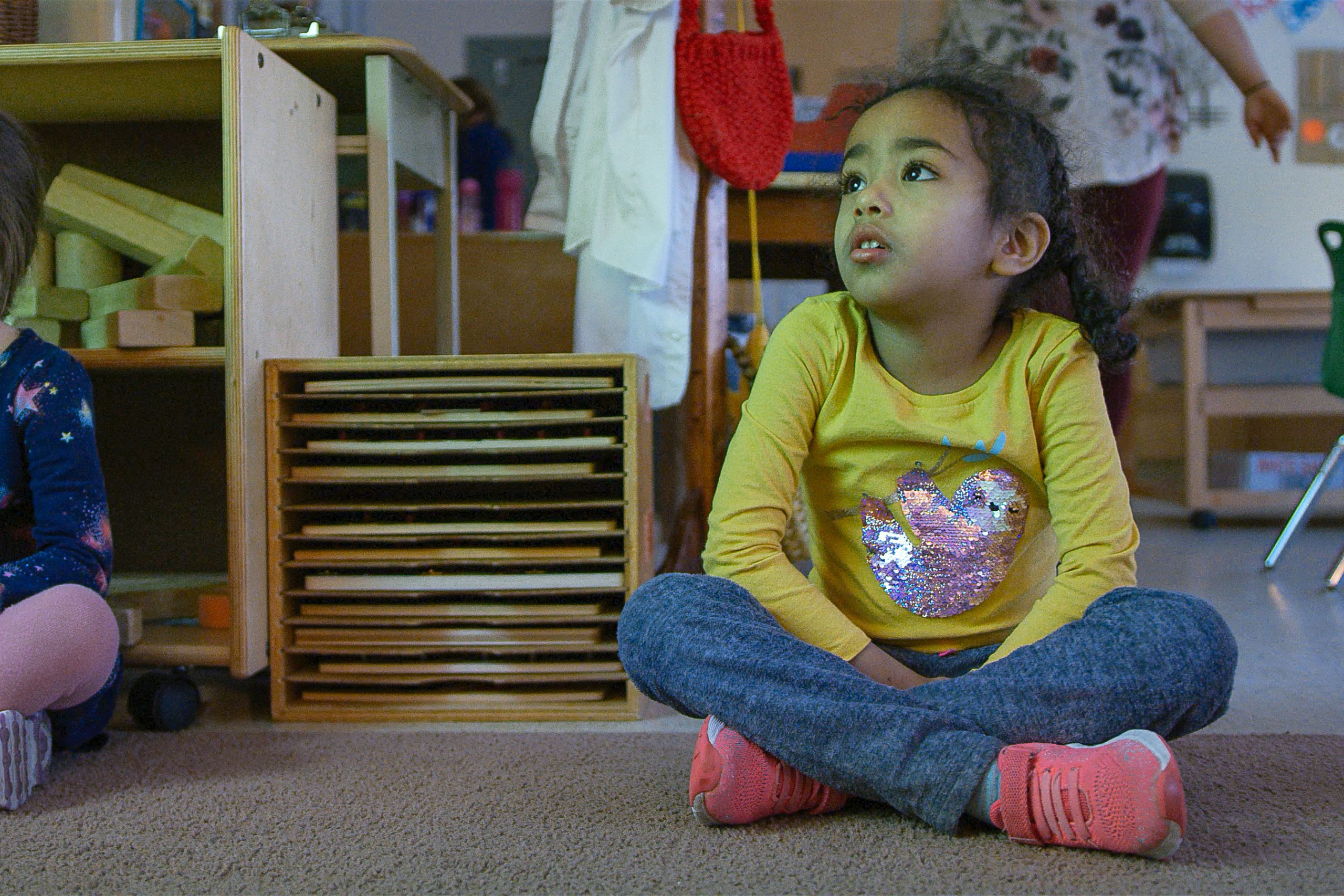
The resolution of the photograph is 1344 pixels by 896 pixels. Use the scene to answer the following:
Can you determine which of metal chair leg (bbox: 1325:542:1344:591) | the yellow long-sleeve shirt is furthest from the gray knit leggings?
metal chair leg (bbox: 1325:542:1344:591)

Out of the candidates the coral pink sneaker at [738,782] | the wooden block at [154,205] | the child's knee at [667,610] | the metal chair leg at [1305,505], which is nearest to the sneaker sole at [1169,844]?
the coral pink sneaker at [738,782]

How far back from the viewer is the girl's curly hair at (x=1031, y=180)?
3.36 ft

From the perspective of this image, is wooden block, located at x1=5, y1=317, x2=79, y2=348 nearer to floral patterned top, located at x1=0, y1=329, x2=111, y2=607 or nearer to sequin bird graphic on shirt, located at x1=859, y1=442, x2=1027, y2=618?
floral patterned top, located at x1=0, y1=329, x2=111, y2=607

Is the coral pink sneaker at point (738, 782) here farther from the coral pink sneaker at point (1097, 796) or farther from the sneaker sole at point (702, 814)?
the coral pink sneaker at point (1097, 796)

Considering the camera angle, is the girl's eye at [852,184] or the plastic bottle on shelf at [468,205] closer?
the girl's eye at [852,184]

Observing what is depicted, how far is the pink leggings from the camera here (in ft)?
3.02

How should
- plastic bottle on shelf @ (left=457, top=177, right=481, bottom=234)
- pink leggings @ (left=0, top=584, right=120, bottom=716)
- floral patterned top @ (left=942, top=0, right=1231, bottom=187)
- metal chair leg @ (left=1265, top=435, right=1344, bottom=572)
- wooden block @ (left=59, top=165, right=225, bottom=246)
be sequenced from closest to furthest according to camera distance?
pink leggings @ (left=0, top=584, right=120, bottom=716) < wooden block @ (left=59, top=165, right=225, bottom=246) < floral patterned top @ (left=942, top=0, right=1231, bottom=187) < metal chair leg @ (left=1265, top=435, right=1344, bottom=572) < plastic bottle on shelf @ (left=457, top=177, right=481, bottom=234)

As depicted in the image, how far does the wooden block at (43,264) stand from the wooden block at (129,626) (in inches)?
14.5

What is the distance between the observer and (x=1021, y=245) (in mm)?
1046

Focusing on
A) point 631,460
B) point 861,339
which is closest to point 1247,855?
point 861,339

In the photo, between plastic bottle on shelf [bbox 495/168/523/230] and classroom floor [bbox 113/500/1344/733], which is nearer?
classroom floor [bbox 113/500/1344/733]

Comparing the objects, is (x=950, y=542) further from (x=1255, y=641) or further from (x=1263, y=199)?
(x=1263, y=199)

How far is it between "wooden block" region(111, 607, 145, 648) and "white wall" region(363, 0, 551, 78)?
351 centimetres

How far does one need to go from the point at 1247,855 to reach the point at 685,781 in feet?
1.37
